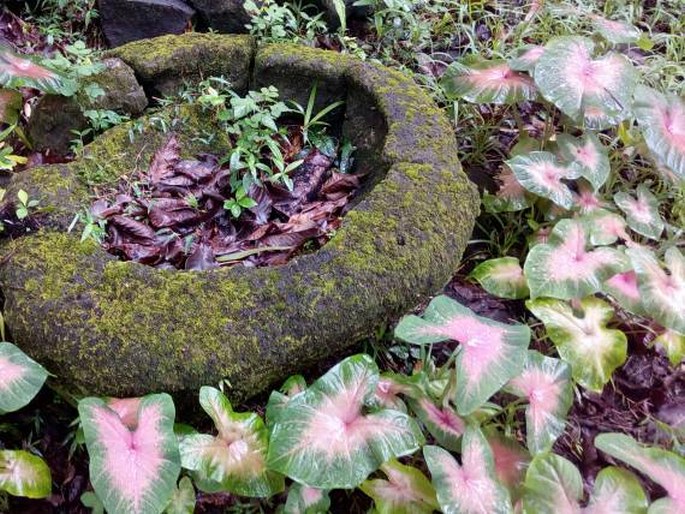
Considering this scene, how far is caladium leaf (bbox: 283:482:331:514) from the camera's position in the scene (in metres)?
1.64

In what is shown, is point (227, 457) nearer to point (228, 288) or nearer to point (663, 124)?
point (228, 288)

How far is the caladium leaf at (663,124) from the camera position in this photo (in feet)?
7.73

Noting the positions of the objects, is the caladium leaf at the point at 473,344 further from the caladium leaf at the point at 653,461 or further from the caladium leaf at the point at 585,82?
the caladium leaf at the point at 585,82

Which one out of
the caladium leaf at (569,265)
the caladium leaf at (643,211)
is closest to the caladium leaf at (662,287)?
the caladium leaf at (569,265)

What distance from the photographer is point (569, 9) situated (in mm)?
3287

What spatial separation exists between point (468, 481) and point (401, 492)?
198mm

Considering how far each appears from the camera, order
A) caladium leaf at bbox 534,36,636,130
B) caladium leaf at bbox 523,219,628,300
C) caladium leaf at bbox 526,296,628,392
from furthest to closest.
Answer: caladium leaf at bbox 534,36,636,130
caladium leaf at bbox 523,219,628,300
caladium leaf at bbox 526,296,628,392

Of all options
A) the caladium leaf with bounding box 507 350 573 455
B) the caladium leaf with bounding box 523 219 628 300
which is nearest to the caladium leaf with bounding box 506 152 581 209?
the caladium leaf with bounding box 523 219 628 300

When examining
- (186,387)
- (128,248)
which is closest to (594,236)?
(186,387)

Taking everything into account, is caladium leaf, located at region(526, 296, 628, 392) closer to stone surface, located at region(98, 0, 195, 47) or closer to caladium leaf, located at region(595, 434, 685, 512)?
caladium leaf, located at region(595, 434, 685, 512)

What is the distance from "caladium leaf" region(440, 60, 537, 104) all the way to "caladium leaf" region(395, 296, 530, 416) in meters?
1.11

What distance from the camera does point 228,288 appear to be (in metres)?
1.85

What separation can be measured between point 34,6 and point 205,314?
8.36 ft

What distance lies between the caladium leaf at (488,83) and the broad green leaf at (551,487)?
1.47 meters
